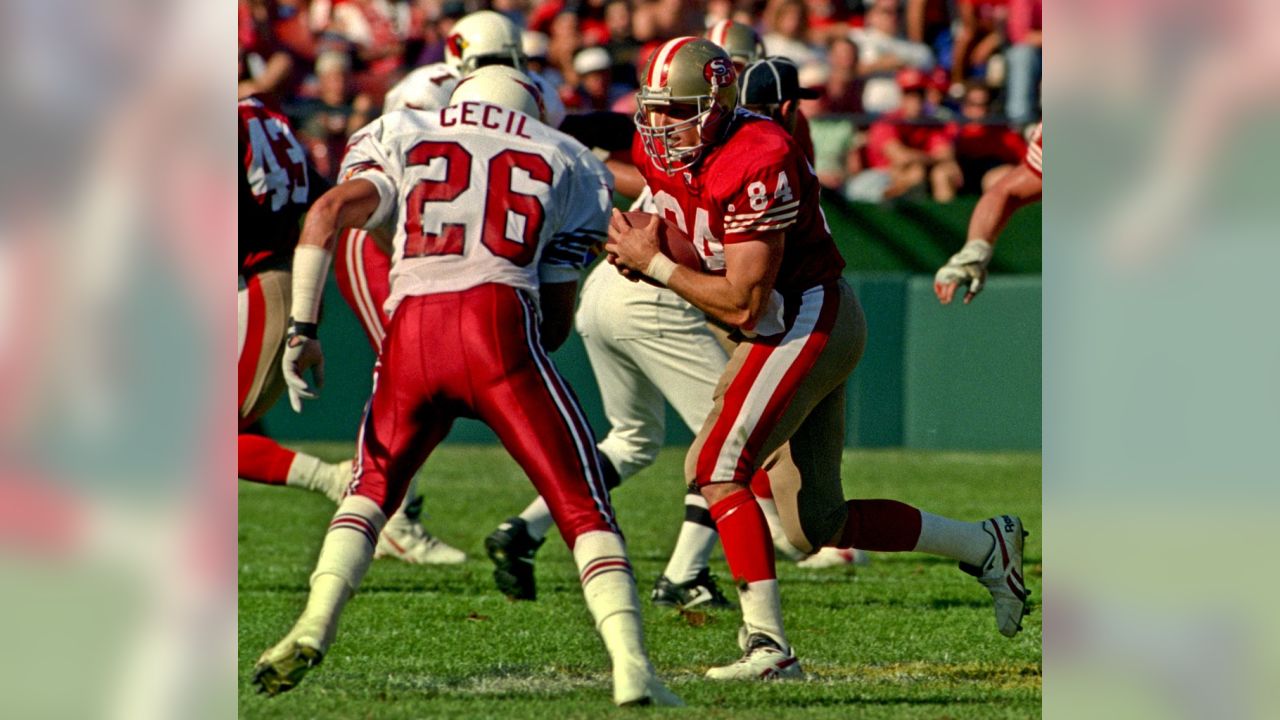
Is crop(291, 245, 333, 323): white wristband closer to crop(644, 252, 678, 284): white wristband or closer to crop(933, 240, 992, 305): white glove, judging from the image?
crop(644, 252, 678, 284): white wristband

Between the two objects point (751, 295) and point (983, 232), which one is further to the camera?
point (983, 232)

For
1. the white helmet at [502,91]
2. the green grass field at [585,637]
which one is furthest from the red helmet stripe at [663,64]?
the green grass field at [585,637]

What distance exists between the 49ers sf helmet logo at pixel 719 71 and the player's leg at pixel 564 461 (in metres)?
0.84

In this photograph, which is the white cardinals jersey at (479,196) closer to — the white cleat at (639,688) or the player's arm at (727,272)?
the player's arm at (727,272)

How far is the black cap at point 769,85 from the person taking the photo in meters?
6.03

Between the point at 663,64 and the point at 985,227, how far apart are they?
1703mm

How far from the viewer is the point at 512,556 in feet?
20.7

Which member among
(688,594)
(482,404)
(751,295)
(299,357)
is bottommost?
(688,594)

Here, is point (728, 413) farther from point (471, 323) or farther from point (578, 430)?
point (471, 323)

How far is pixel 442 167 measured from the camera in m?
4.56

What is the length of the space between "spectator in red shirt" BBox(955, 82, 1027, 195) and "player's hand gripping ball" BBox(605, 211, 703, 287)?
756cm

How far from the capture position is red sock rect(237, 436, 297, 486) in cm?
669

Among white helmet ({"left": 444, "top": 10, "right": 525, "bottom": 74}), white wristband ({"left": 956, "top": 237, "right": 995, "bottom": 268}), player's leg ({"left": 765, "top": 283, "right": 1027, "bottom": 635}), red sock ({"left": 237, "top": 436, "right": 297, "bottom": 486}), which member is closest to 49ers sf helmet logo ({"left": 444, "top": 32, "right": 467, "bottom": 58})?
white helmet ({"left": 444, "top": 10, "right": 525, "bottom": 74})

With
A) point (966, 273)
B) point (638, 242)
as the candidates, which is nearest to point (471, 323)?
point (638, 242)
